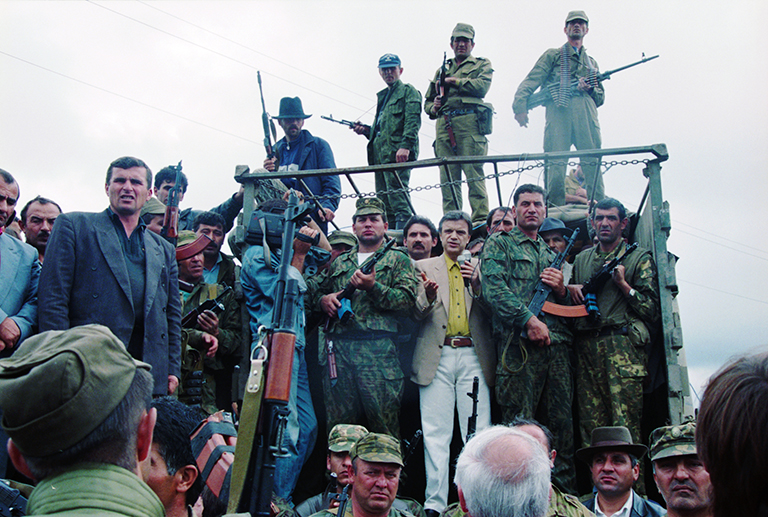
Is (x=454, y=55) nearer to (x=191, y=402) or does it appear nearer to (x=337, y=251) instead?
(x=337, y=251)

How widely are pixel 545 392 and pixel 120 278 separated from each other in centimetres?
363

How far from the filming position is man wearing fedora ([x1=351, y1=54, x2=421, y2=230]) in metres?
9.25

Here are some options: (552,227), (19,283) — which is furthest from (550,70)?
(19,283)

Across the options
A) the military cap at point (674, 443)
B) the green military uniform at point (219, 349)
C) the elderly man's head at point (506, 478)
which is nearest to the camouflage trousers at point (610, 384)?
the military cap at point (674, 443)

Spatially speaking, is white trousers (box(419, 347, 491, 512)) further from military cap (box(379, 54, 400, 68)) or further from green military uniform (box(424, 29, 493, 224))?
military cap (box(379, 54, 400, 68))

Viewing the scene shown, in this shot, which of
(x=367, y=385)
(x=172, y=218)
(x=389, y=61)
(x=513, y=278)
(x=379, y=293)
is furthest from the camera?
(x=389, y=61)

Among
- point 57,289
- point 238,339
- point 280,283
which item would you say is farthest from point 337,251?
point 280,283

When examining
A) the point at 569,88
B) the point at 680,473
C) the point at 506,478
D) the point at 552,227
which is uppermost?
the point at 569,88

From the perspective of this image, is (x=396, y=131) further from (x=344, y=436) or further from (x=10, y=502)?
(x=10, y=502)

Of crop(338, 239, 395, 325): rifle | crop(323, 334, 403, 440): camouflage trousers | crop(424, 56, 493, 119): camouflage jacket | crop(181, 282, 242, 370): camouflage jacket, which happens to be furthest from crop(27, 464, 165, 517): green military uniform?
crop(424, 56, 493, 119): camouflage jacket

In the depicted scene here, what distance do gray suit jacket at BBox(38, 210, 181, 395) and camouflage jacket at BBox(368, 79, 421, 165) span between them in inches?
203

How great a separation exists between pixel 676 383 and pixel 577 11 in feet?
20.3

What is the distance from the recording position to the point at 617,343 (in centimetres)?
598

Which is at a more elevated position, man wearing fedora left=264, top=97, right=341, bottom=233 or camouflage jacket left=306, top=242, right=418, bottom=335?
man wearing fedora left=264, top=97, right=341, bottom=233
